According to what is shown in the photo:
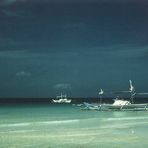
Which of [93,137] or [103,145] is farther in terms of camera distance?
[93,137]

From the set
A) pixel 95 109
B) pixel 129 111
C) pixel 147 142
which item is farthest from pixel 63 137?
pixel 95 109

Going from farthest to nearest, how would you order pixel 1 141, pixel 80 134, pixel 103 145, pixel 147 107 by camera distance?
pixel 147 107, pixel 80 134, pixel 1 141, pixel 103 145

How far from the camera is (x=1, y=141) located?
1034 inches

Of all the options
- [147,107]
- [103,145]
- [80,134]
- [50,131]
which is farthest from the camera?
[147,107]

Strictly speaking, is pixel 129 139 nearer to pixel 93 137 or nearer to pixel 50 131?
pixel 93 137

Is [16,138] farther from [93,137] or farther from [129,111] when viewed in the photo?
[129,111]

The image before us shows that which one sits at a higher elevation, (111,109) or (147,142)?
(111,109)

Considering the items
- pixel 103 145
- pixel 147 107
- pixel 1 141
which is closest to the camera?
pixel 103 145

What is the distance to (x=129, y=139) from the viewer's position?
26.5 m

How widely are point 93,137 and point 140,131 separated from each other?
14.8ft

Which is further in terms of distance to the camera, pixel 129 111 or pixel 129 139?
pixel 129 111

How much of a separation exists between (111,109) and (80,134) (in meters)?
29.7

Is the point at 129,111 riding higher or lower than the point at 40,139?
higher

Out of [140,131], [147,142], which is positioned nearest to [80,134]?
[140,131]
